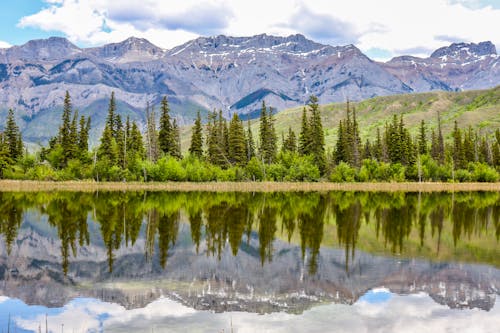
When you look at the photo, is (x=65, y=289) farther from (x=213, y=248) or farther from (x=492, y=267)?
(x=492, y=267)

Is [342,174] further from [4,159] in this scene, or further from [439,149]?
[4,159]

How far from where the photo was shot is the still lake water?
18047 millimetres

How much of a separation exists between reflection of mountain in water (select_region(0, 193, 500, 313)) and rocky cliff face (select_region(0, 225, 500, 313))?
42mm

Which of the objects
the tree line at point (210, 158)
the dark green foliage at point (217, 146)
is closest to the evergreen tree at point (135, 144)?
the tree line at point (210, 158)

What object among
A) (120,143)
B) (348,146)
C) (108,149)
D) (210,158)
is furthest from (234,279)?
(348,146)

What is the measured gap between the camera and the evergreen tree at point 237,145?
11356 centimetres

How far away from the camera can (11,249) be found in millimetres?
30719

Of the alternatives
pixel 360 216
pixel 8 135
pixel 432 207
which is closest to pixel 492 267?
pixel 360 216

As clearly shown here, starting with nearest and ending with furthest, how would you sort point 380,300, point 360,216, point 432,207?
point 380,300
point 360,216
point 432,207

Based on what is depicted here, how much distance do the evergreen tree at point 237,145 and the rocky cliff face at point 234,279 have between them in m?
83.0

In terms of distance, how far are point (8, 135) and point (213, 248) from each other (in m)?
93.9

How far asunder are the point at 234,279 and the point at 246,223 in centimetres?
1921

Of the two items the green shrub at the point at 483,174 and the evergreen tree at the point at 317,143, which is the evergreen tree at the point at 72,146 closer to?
the evergreen tree at the point at 317,143

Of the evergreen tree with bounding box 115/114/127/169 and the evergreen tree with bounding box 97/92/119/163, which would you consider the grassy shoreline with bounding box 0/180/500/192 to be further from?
the evergreen tree with bounding box 115/114/127/169
